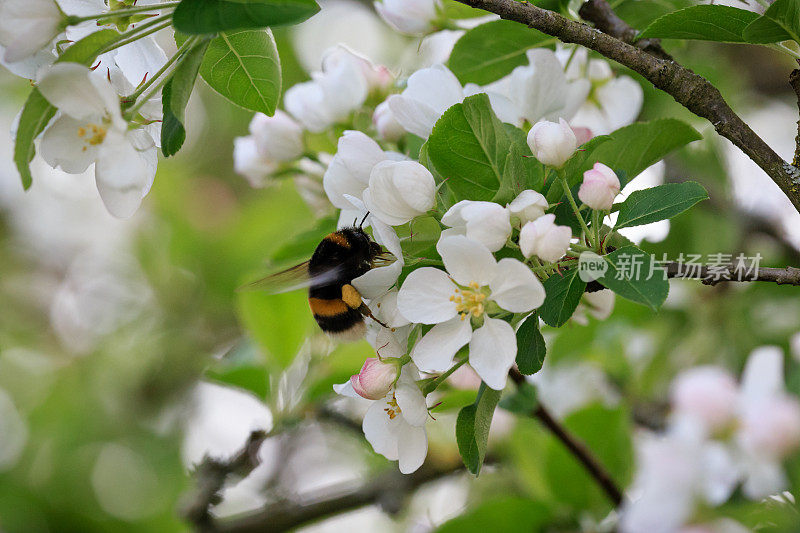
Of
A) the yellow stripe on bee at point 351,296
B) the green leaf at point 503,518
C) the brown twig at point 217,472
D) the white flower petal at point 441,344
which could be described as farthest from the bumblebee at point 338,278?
the brown twig at point 217,472

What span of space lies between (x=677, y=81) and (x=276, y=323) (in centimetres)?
106

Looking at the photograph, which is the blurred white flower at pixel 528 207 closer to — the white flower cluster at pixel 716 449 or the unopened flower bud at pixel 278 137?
the white flower cluster at pixel 716 449

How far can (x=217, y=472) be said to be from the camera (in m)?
1.51

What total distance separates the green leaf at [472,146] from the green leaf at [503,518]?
66 cm

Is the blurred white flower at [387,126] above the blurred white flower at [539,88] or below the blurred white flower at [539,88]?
below

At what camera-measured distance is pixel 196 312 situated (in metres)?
2.58

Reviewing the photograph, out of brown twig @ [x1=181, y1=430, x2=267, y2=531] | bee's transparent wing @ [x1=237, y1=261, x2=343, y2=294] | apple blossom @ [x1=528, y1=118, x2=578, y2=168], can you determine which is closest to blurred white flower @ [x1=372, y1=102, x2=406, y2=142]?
bee's transparent wing @ [x1=237, y1=261, x2=343, y2=294]

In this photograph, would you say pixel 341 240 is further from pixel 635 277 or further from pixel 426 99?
pixel 635 277

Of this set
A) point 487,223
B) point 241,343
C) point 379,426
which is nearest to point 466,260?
point 487,223

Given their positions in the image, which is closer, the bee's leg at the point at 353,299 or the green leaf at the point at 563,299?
the green leaf at the point at 563,299

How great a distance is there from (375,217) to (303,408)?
898 mm

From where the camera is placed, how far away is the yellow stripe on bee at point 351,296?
0.93 m

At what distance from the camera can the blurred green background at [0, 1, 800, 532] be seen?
1.58m

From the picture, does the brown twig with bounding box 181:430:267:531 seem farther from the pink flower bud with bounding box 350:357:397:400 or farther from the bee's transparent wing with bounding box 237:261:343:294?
the pink flower bud with bounding box 350:357:397:400
